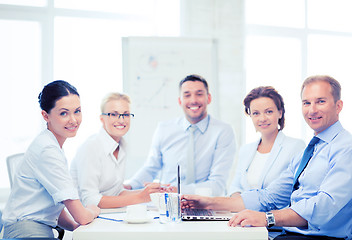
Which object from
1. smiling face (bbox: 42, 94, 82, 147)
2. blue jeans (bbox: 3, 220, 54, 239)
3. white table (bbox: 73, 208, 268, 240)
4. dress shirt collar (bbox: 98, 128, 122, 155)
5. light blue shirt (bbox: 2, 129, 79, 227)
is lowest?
blue jeans (bbox: 3, 220, 54, 239)

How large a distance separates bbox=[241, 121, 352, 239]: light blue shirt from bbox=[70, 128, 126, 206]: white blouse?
1.07 meters

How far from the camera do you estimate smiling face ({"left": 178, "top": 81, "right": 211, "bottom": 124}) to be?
308 centimetres

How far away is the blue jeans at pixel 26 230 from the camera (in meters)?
1.77

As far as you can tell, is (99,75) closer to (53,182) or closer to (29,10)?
(29,10)

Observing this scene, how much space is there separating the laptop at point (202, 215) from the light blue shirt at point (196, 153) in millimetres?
907

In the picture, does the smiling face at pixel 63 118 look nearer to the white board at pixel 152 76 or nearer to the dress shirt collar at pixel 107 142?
the dress shirt collar at pixel 107 142

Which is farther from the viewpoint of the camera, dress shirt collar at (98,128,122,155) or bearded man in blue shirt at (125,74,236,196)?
bearded man in blue shirt at (125,74,236,196)

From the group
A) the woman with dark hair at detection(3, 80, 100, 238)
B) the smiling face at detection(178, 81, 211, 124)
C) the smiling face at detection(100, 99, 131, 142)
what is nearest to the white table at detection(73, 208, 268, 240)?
the woman with dark hair at detection(3, 80, 100, 238)

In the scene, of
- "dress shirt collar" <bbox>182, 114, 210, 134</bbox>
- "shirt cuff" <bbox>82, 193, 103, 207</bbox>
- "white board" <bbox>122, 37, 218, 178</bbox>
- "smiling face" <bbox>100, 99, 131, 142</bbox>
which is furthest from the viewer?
Result: "white board" <bbox>122, 37, 218, 178</bbox>

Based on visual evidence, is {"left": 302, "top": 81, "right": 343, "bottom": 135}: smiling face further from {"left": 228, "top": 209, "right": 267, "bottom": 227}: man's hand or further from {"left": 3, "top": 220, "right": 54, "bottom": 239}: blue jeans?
{"left": 3, "top": 220, "right": 54, "bottom": 239}: blue jeans

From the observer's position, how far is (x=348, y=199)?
1802 mm

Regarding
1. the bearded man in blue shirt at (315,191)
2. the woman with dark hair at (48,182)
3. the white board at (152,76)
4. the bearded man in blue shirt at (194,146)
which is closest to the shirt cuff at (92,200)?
the woman with dark hair at (48,182)

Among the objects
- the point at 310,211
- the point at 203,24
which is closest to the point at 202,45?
the point at 203,24

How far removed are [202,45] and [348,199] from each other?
9.06ft
